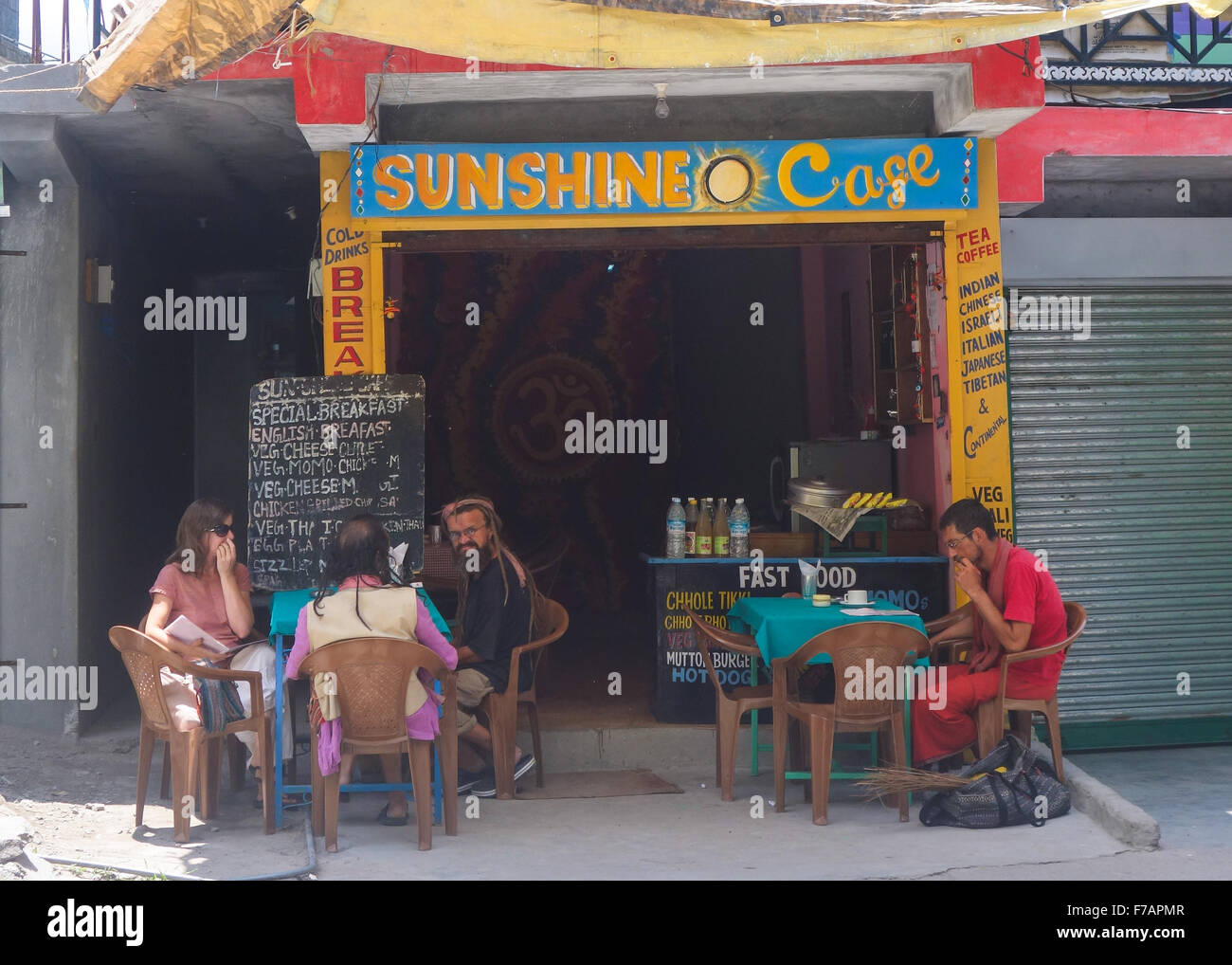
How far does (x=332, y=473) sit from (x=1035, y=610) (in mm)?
3584

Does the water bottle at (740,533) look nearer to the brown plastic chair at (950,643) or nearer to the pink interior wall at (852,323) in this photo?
the brown plastic chair at (950,643)

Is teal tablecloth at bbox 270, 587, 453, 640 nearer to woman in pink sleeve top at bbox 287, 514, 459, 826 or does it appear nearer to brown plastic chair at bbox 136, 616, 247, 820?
woman in pink sleeve top at bbox 287, 514, 459, 826

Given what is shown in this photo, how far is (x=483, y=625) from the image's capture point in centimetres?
607

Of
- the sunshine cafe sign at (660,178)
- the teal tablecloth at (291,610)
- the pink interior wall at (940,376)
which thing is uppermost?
the sunshine cafe sign at (660,178)

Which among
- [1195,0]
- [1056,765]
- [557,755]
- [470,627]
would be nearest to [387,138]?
[470,627]

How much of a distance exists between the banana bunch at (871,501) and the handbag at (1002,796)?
5.95 ft

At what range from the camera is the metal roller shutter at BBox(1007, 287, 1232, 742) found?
7.25 meters

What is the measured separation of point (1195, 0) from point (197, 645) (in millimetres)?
5219

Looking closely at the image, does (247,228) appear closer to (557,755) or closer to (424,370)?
(424,370)

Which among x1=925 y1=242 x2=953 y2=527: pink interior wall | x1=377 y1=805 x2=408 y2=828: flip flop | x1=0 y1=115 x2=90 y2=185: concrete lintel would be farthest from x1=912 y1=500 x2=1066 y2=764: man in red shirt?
x1=0 y1=115 x2=90 y2=185: concrete lintel

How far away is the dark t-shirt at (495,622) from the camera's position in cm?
602

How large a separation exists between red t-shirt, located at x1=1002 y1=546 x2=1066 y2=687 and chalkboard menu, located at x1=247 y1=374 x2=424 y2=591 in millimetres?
2934

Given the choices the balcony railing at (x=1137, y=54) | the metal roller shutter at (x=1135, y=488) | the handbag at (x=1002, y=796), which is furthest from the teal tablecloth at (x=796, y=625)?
the balcony railing at (x=1137, y=54)

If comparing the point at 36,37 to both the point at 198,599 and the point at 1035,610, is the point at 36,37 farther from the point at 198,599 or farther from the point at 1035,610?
the point at 1035,610
